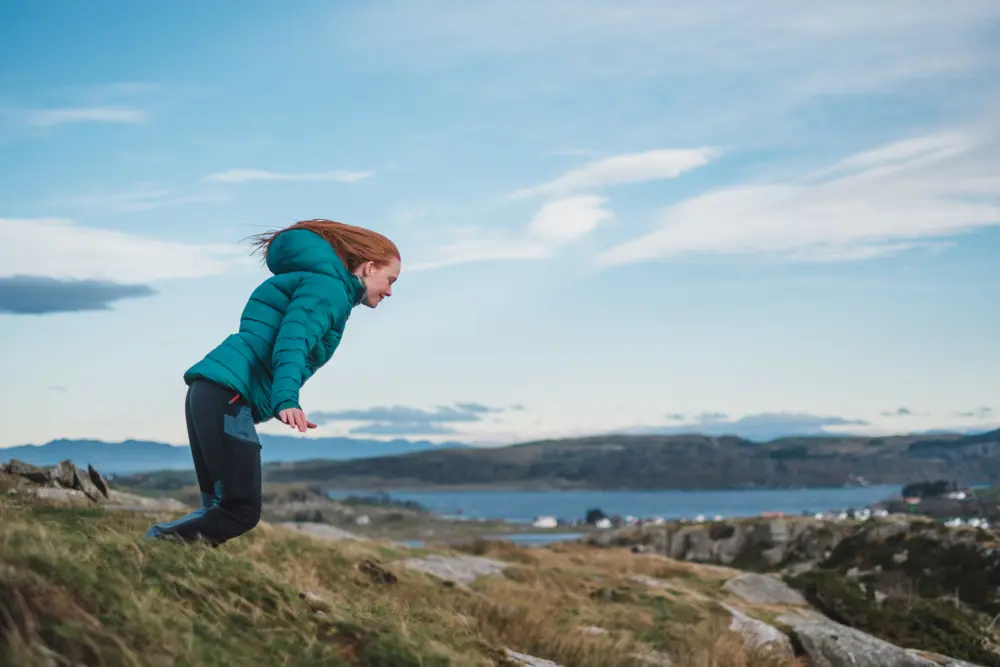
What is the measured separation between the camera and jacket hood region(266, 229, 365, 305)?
23.1ft

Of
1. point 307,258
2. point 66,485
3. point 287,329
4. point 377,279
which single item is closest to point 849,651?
point 377,279

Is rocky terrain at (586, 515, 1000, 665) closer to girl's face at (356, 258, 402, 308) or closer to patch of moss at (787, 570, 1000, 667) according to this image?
patch of moss at (787, 570, 1000, 667)

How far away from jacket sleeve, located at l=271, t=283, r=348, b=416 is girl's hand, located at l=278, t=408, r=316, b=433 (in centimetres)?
4

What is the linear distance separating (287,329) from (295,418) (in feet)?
2.12

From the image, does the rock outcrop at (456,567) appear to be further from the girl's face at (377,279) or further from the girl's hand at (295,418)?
the girl's hand at (295,418)

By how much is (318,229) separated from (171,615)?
295cm

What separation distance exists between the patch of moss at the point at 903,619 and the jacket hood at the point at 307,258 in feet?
38.7

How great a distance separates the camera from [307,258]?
7070 millimetres

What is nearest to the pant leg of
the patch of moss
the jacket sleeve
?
the jacket sleeve

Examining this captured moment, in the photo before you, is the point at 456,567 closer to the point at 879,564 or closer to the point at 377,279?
the point at 377,279

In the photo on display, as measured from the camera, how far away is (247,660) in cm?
533

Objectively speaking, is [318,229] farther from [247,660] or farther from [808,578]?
[808,578]

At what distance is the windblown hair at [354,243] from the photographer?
7.23 meters

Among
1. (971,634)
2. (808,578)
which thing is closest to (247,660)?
(971,634)
